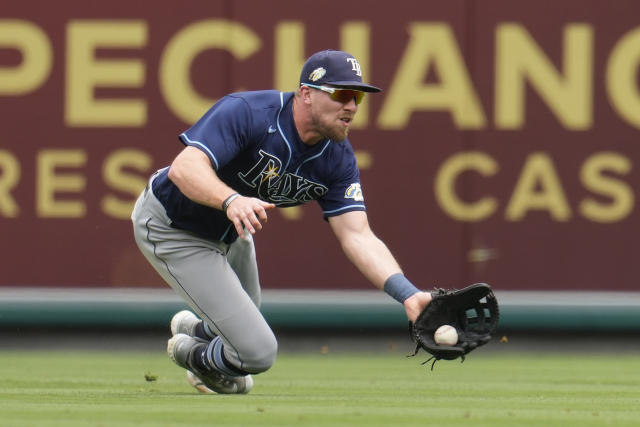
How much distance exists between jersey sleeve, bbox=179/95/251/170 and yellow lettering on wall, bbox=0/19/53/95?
3.95 m

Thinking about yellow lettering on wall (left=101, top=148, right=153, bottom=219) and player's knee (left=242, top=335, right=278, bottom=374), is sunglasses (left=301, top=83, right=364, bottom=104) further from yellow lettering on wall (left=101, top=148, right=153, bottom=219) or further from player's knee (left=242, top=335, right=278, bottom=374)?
yellow lettering on wall (left=101, top=148, right=153, bottom=219)

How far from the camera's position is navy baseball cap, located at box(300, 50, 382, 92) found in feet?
20.5

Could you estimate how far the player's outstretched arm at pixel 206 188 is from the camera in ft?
18.3

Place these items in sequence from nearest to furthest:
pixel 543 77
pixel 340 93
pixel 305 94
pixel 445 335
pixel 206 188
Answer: pixel 206 188 → pixel 445 335 → pixel 340 93 → pixel 305 94 → pixel 543 77

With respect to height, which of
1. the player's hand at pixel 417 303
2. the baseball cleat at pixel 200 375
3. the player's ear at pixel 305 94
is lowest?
the baseball cleat at pixel 200 375

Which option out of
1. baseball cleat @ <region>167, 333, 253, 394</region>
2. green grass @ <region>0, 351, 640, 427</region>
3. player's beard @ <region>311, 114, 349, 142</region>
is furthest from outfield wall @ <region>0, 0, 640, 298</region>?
player's beard @ <region>311, 114, 349, 142</region>

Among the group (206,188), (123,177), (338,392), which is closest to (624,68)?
(123,177)

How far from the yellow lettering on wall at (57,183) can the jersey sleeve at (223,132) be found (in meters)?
3.83

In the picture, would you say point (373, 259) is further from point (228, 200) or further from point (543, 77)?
point (543, 77)

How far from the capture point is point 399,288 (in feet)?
20.2

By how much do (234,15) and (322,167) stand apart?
11.8 ft

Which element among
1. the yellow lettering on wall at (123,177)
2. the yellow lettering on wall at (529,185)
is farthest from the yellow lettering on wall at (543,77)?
the yellow lettering on wall at (123,177)

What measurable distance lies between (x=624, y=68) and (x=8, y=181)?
420 centimetres

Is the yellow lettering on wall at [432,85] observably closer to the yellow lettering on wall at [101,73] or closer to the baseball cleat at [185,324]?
the yellow lettering on wall at [101,73]
